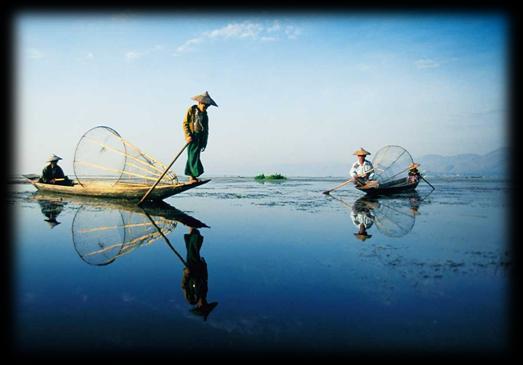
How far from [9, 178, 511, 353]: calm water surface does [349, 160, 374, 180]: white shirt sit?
751 centimetres

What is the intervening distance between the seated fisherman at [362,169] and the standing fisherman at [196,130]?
8104mm

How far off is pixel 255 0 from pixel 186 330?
19.7 feet

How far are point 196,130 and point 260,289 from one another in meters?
7.20

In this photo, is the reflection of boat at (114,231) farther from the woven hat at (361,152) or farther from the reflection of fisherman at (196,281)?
the woven hat at (361,152)

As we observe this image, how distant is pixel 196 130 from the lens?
381 inches

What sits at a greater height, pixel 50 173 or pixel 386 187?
pixel 50 173

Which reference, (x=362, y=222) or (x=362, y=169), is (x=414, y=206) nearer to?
(x=362, y=169)

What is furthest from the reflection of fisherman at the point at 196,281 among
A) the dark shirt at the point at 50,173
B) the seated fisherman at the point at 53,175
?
the dark shirt at the point at 50,173

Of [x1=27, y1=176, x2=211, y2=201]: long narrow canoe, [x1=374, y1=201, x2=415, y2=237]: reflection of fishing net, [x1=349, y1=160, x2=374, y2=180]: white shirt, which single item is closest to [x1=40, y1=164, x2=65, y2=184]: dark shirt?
[x1=27, y1=176, x2=211, y2=201]: long narrow canoe

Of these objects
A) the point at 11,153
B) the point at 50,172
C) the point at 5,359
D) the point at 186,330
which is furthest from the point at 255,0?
the point at 50,172

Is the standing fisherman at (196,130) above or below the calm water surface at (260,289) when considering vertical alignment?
above

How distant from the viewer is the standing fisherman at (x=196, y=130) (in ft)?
30.9

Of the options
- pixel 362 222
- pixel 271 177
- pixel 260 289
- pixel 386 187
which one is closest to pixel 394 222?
pixel 362 222

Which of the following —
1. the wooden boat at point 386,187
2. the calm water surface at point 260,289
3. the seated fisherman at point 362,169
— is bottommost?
the calm water surface at point 260,289
